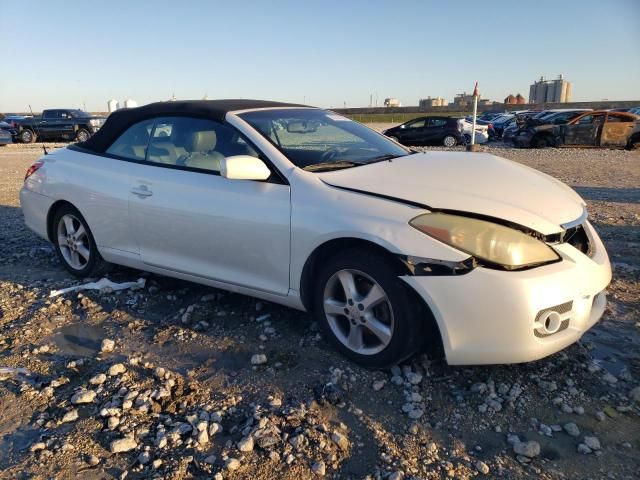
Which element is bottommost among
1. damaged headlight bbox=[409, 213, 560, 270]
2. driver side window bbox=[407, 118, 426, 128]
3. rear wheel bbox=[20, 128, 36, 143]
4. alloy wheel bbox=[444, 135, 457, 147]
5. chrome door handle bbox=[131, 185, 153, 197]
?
alloy wheel bbox=[444, 135, 457, 147]

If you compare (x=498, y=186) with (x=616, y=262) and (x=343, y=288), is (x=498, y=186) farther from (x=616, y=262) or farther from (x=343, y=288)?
(x=616, y=262)

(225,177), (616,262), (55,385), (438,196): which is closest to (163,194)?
(225,177)

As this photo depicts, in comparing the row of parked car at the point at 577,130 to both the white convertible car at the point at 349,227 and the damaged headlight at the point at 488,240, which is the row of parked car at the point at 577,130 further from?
the damaged headlight at the point at 488,240

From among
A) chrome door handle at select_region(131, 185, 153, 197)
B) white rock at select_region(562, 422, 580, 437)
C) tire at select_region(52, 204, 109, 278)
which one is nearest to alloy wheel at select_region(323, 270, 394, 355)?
white rock at select_region(562, 422, 580, 437)

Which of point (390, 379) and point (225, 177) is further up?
point (225, 177)

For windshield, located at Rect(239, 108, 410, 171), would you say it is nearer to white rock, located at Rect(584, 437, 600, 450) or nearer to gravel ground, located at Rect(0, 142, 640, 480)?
gravel ground, located at Rect(0, 142, 640, 480)

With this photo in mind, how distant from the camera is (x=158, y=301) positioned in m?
4.22

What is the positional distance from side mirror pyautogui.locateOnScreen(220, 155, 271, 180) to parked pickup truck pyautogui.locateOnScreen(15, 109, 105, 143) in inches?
923

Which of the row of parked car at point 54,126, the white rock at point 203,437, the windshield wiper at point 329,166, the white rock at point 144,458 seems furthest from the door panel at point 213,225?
the row of parked car at point 54,126

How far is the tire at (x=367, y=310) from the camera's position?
111 inches

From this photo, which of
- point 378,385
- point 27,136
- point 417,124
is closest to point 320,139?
point 378,385

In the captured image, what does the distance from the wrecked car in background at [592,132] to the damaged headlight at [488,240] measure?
57.1 feet

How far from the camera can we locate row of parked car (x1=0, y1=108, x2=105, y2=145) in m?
24.1

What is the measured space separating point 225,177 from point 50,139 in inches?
974
